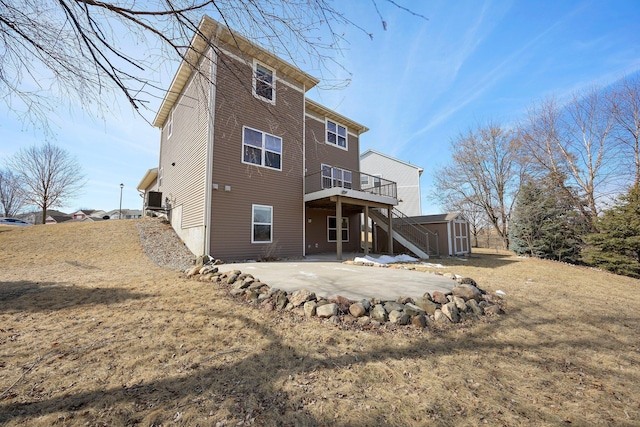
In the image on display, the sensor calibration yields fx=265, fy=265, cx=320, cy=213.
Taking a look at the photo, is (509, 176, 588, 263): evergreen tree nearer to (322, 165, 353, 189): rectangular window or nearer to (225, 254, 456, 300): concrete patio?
(322, 165, 353, 189): rectangular window

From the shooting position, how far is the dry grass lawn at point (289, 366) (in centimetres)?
195

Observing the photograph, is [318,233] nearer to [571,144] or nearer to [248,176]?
[248,176]

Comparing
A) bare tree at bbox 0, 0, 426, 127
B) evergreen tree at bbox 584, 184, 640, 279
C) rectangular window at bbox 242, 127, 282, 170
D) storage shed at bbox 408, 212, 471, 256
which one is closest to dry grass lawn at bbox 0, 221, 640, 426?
bare tree at bbox 0, 0, 426, 127

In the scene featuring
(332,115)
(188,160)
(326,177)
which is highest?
(332,115)

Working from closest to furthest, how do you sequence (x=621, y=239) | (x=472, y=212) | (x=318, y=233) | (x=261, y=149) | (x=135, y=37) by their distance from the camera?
(x=135, y=37), (x=621, y=239), (x=261, y=149), (x=318, y=233), (x=472, y=212)

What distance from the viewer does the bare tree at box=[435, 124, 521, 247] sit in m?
20.2

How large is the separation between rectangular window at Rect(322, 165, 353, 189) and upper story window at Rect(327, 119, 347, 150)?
1.63m

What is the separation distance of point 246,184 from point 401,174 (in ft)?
59.4

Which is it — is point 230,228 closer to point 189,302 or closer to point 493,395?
point 189,302

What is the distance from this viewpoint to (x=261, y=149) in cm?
1033

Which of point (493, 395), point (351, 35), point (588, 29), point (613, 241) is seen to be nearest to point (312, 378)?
point (493, 395)

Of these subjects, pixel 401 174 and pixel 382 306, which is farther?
pixel 401 174

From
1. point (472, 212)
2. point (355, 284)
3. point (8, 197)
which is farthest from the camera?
point (8, 197)

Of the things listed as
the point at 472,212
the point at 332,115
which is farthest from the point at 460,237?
the point at 472,212
